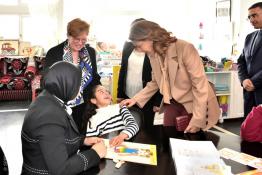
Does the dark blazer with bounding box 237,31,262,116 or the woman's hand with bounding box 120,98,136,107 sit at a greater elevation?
the dark blazer with bounding box 237,31,262,116

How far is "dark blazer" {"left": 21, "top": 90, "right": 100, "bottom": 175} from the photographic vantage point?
1.15m

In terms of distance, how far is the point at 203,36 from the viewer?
5688 mm

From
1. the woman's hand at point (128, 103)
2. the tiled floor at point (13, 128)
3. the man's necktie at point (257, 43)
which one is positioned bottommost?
the tiled floor at point (13, 128)

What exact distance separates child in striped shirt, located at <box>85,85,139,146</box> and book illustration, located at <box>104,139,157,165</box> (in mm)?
209

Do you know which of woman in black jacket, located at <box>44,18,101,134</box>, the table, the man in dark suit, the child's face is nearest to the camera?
the table

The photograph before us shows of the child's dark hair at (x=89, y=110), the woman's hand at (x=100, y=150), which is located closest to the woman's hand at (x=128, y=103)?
the child's dark hair at (x=89, y=110)

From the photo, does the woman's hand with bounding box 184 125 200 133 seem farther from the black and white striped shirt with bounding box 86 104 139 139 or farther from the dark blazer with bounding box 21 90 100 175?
the dark blazer with bounding box 21 90 100 175

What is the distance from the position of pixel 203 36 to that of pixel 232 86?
1460mm

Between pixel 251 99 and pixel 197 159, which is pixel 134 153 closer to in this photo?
pixel 197 159

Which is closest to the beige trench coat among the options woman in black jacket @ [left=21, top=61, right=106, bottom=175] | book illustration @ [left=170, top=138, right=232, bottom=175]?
book illustration @ [left=170, top=138, right=232, bottom=175]

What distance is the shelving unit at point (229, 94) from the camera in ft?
15.0

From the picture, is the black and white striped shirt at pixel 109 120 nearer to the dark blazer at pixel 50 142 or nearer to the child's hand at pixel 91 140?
the child's hand at pixel 91 140

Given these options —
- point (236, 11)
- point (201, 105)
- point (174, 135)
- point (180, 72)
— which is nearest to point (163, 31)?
point (180, 72)

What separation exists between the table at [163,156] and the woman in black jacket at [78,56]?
68 centimetres
